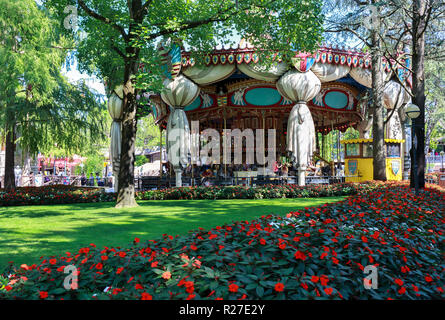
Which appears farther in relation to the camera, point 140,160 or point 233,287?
point 140,160

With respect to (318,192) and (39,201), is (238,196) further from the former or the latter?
(39,201)

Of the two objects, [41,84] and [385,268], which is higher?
[41,84]

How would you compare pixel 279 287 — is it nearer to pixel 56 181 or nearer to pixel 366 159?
pixel 366 159

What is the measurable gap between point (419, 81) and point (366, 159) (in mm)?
7118

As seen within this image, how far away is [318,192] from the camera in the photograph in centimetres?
1445

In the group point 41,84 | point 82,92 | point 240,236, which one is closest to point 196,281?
point 240,236

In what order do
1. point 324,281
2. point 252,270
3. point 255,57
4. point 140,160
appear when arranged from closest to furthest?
point 324,281
point 252,270
point 255,57
point 140,160

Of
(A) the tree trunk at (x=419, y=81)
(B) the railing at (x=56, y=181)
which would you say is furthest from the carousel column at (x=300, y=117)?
(B) the railing at (x=56, y=181)

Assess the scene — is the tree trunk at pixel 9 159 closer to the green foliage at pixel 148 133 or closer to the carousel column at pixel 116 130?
the carousel column at pixel 116 130

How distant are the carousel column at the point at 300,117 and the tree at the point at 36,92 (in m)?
9.79

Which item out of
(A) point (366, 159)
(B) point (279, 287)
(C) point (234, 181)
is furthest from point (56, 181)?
(B) point (279, 287)

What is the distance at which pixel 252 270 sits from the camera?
3004mm

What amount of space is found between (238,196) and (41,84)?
374 inches

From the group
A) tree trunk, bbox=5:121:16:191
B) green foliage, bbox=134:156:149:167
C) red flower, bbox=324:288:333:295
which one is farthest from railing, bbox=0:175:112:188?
red flower, bbox=324:288:333:295
